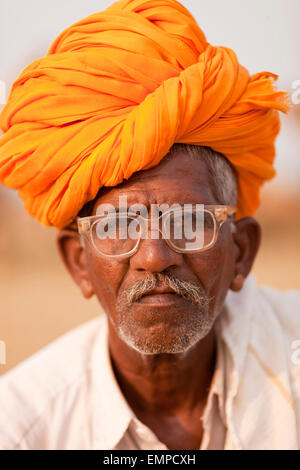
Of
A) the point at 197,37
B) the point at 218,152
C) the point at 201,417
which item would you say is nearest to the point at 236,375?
the point at 201,417

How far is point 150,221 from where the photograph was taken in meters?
2.54

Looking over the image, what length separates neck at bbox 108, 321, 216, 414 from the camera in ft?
9.34

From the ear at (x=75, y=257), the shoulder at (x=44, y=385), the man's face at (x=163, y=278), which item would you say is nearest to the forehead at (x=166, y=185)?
the man's face at (x=163, y=278)

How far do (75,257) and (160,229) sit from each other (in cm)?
72

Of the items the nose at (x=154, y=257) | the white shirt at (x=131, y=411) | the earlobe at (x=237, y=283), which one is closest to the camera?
the nose at (x=154, y=257)

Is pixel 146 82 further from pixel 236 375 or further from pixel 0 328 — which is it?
pixel 0 328

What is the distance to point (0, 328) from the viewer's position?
9180 millimetres

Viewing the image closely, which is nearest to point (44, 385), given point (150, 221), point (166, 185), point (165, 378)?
point (165, 378)

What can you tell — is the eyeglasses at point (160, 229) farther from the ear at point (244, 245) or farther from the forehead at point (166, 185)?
the ear at point (244, 245)

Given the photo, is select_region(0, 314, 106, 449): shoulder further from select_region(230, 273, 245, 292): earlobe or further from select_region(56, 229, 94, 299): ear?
select_region(230, 273, 245, 292): earlobe

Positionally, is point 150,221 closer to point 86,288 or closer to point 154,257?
point 154,257

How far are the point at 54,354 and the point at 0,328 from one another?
6366 millimetres

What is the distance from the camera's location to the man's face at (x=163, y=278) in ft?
8.11

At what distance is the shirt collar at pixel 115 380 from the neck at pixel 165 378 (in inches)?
3.0
